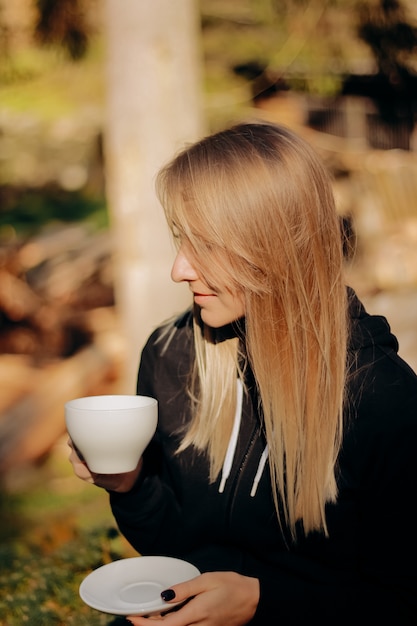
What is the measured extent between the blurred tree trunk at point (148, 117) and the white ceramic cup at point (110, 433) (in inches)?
110

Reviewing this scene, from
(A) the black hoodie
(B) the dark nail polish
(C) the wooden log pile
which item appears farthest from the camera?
(C) the wooden log pile

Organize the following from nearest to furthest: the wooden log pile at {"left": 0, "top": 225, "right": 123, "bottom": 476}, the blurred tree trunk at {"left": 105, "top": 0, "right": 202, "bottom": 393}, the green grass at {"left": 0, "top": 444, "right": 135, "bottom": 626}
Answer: the green grass at {"left": 0, "top": 444, "right": 135, "bottom": 626} → the blurred tree trunk at {"left": 105, "top": 0, "right": 202, "bottom": 393} → the wooden log pile at {"left": 0, "top": 225, "right": 123, "bottom": 476}

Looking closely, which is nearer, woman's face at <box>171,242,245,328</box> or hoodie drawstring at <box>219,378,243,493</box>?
woman's face at <box>171,242,245,328</box>

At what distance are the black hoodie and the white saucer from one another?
0.22 m

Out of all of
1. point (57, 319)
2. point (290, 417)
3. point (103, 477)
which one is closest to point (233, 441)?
point (290, 417)

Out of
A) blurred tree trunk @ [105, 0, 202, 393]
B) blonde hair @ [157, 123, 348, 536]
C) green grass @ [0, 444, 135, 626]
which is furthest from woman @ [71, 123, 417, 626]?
blurred tree trunk @ [105, 0, 202, 393]

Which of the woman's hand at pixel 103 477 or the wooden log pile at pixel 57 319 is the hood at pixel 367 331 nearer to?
the woman's hand at pixel 103 477

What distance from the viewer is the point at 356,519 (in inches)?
76.1

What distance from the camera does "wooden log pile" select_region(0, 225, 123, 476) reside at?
21.8 ft

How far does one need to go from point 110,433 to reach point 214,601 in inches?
17.1

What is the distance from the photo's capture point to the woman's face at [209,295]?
1.94 meters

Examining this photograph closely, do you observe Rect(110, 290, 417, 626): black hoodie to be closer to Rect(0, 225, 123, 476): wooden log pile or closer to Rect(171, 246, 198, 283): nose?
Rect(171, 246, 198, 283): nose

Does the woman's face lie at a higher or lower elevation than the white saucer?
higher

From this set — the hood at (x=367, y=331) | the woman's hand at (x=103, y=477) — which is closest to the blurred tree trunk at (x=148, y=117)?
the woman's hand at (x=103, y=477)
